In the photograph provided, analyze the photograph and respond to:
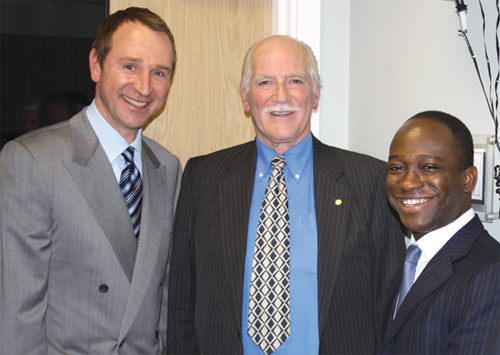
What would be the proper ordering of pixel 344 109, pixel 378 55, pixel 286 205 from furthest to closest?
pixel 344 109
pixel 378 55
pixel 286 205

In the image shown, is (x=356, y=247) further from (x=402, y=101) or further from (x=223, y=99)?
(x=223, y=99)

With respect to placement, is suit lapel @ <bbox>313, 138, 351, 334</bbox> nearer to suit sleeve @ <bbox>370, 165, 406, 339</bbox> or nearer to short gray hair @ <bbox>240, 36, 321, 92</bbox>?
suit sleeve @ <bbox>370, 165, 406, 339</bbox>

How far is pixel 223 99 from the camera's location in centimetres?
237

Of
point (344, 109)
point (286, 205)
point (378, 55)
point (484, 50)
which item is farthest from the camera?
point (344, 109)

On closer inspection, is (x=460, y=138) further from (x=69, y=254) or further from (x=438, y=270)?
(x=69, y=254)

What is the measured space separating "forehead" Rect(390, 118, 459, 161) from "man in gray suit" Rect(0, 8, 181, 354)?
2.99 ft

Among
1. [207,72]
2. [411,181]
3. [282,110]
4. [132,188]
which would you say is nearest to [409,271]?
[411,181]

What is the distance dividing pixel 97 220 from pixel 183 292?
420mm

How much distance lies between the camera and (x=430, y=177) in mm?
1247

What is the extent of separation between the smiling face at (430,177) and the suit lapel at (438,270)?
6cm

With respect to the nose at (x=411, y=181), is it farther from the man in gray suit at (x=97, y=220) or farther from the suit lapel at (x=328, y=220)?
the man in gray suit at (x=97, y=220)

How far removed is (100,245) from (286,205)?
63 centimetres

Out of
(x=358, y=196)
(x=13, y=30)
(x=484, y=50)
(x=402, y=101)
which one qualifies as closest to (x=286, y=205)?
(x=358, y=196)

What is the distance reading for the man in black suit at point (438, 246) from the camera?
42.3 inches
